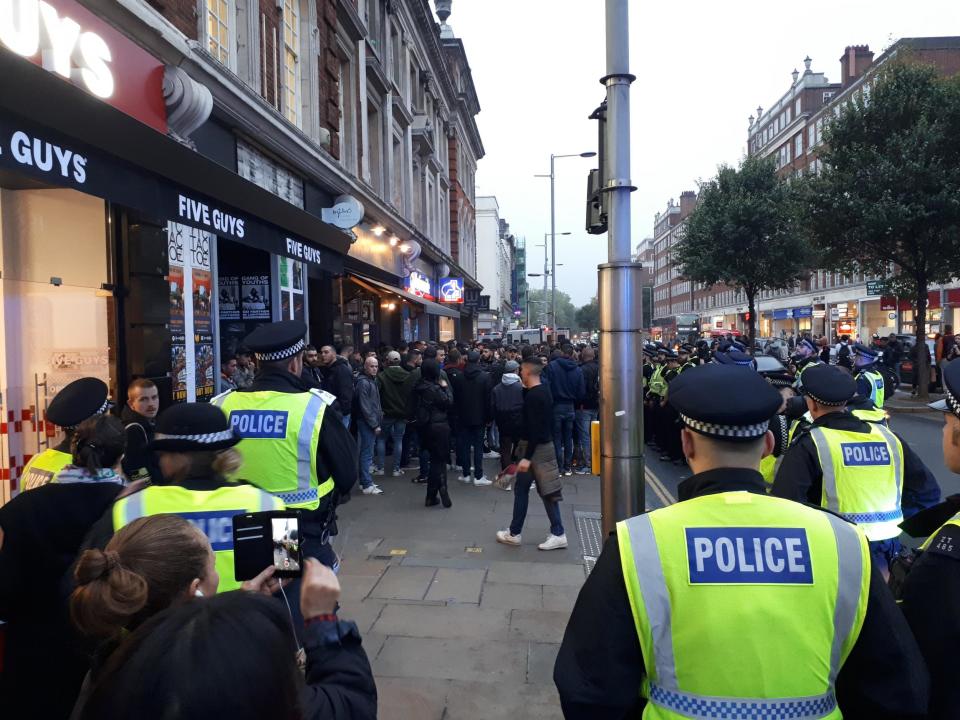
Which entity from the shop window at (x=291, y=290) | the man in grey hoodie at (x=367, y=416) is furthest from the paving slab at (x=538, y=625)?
the shop window at (x=291, y=290)

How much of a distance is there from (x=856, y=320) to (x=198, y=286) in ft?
162

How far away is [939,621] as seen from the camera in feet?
5.50

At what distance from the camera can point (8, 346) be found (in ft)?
20.2

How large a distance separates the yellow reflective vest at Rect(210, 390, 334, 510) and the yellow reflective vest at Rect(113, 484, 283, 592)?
1035 mm

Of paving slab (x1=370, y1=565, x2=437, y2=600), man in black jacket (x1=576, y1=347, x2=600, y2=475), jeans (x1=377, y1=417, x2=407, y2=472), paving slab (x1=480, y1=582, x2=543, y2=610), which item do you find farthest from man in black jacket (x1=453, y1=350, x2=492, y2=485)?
paving slab (x1=480, y1=582, x2=543, y2=610)

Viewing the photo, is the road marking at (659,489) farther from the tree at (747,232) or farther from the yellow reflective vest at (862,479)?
the tree at (747,232)

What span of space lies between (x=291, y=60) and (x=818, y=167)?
145 feet

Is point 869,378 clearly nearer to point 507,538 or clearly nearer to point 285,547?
point 507,538

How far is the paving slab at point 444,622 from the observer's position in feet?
15.4

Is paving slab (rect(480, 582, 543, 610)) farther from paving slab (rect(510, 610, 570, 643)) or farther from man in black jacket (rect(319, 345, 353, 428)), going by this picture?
man in black jacket (rect(319, 345, 353, 428))

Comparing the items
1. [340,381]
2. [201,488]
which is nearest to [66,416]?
[201,488]

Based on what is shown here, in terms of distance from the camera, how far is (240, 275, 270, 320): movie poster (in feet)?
37.1

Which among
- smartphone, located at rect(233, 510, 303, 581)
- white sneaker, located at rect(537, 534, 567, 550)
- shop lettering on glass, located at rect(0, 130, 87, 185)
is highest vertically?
shop lettering on glass, located at rect(0, 130, 87, 185)

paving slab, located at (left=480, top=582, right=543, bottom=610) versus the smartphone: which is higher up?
the smartphone
